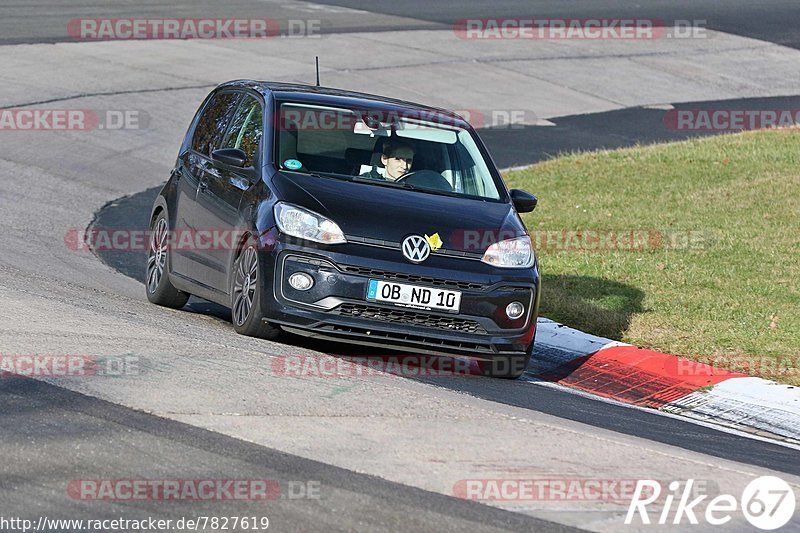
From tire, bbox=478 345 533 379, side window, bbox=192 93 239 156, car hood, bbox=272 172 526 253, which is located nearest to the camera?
car hood, bbox=272 172 526 253

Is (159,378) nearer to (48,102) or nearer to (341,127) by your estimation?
(341,127)

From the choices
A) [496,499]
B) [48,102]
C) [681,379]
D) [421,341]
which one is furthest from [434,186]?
[48,102]

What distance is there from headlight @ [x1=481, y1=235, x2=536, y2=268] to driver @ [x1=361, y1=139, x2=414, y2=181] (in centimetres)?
100

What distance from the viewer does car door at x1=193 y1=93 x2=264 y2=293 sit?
9.30m

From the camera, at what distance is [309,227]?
8547mm

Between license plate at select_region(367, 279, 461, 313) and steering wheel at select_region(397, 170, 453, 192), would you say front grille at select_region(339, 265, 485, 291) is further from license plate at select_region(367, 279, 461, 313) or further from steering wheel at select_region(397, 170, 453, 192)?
steering wheel at select_region(397, 170, 453, 192)

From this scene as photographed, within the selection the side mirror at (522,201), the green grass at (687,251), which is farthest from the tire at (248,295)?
the green grass at (687,251)

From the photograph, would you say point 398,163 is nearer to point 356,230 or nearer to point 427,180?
point 427,180

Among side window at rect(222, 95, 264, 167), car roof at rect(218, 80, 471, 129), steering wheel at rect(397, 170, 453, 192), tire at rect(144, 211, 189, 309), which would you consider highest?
car roof at rect(218, 80, 471, 129)

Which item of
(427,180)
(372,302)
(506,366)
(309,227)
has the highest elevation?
(427,180)

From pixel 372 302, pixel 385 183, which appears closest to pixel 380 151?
pixel 385 183

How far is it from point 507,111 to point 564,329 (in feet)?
42.4

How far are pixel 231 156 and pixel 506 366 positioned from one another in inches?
91.2

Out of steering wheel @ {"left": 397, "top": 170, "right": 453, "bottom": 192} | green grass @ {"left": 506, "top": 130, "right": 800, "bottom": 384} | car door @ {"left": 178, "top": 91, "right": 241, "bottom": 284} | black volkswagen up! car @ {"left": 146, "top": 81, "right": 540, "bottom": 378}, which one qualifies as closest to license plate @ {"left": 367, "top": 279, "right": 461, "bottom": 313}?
black volkswagen up! car @ {"left": 146, "top": 81, "right": 540, "bottom": 378}
